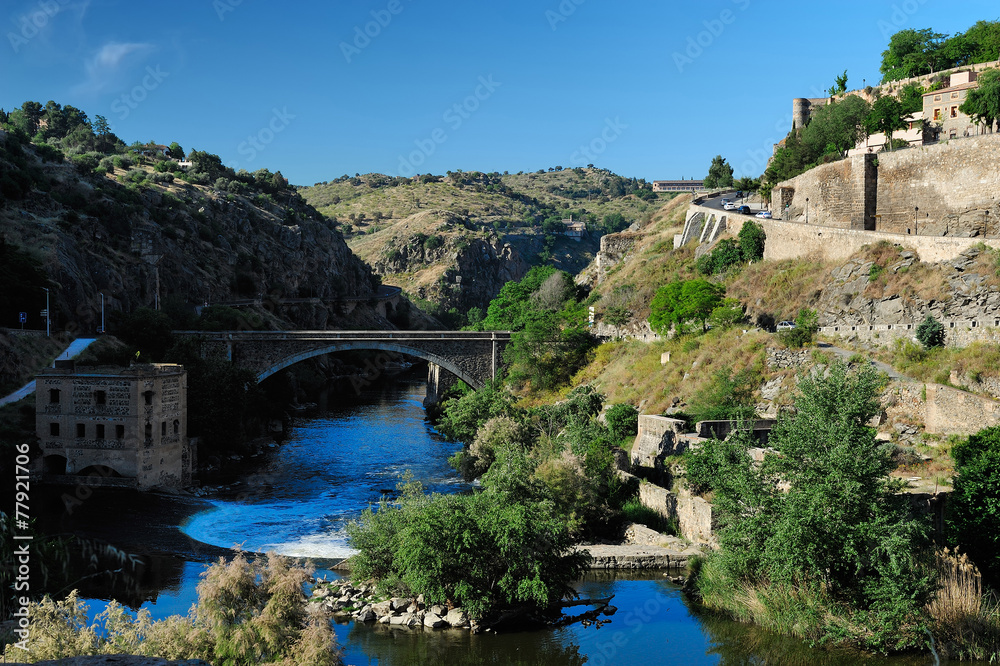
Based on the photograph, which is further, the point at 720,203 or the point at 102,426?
the point at 720,203

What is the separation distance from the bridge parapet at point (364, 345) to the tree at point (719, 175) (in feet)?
158

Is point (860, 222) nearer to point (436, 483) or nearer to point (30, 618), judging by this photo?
point (436, 483)

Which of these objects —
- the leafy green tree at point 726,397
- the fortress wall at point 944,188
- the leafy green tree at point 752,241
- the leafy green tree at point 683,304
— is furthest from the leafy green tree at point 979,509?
the leafy green tree at point 752,241

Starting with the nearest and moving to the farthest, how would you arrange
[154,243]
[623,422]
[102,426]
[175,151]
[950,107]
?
1. [623,422]
2. [102,426]
3. [950,107]
4. [154,243]
5. [175,151]

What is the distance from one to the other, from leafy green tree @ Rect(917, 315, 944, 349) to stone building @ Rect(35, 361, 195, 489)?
1284 inches

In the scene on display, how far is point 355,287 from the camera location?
11194 centimetres

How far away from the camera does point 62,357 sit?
49.6 metres

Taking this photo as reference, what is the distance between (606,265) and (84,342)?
125 feet

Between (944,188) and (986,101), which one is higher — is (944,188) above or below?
below

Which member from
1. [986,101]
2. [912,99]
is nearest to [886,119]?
[912,99]

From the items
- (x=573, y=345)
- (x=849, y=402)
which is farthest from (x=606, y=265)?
(x=849, y=402)

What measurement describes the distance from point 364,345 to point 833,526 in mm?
40523

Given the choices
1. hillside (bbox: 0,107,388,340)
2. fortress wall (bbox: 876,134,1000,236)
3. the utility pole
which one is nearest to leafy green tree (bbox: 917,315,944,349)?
fortress wall (bbox: 876,134,1000,236)

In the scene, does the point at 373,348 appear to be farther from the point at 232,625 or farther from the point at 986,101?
the point at 986,101
